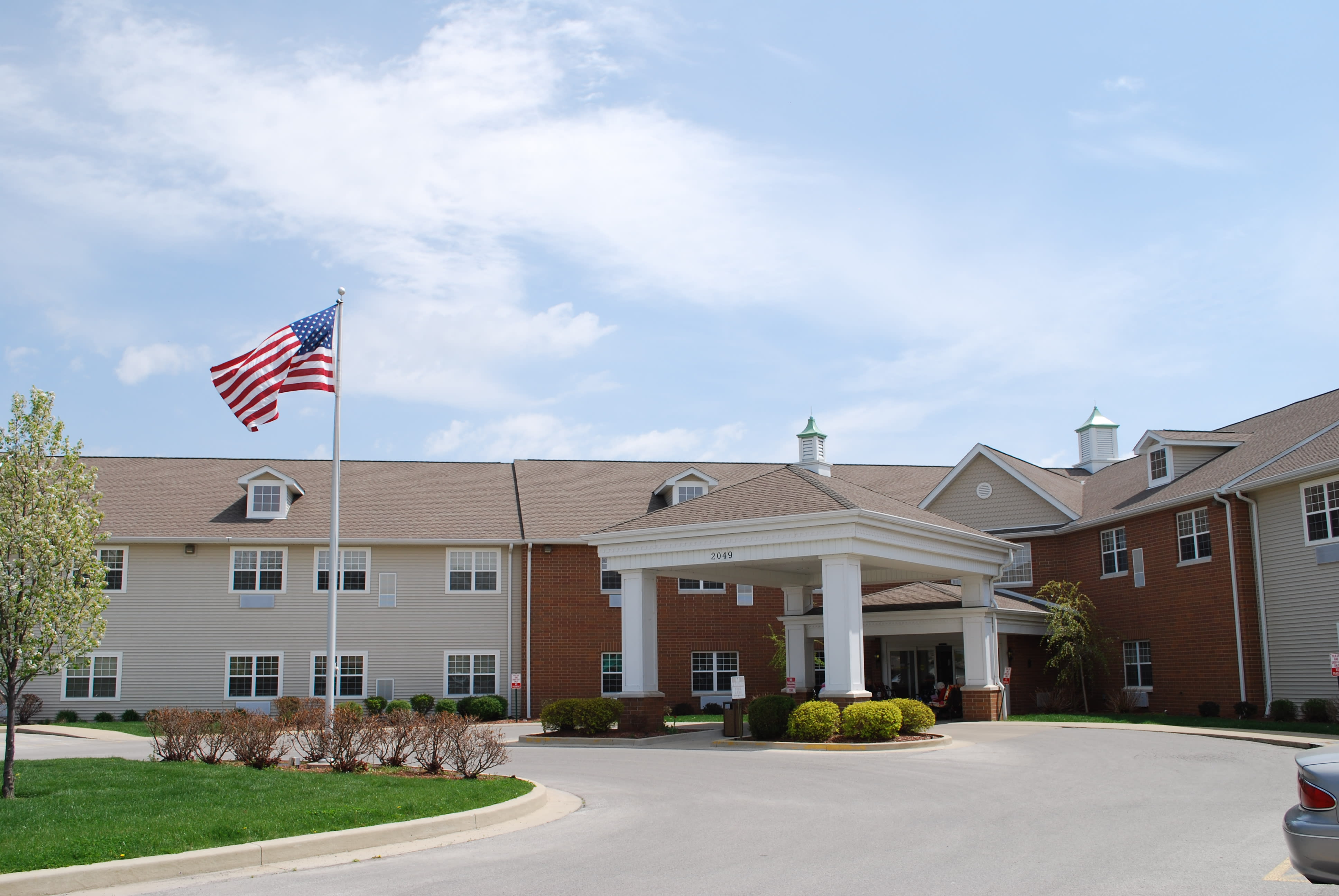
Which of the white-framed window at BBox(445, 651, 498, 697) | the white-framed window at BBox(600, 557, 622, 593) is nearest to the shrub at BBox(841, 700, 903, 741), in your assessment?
the white-framed window at BBox(600, 557, 622, 593)

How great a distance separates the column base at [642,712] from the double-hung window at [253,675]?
15.7m

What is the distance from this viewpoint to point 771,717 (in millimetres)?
23344

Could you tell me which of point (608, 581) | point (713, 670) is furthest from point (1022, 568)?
point (608, 581)

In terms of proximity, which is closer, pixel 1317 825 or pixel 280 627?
pixel 1317 825

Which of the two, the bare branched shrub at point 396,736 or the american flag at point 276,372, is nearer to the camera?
the bare branched shrub at point 396,736

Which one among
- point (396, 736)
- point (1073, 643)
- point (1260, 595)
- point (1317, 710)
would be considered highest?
point (1260, 595)

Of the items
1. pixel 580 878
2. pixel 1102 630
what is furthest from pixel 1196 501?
pixel 580 878

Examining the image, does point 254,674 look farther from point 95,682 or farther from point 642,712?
point 642,712

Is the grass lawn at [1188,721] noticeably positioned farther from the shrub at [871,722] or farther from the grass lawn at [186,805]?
the grass lawn at [186,805]

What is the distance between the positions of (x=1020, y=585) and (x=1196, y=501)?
7.59 metres

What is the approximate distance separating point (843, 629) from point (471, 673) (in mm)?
17722

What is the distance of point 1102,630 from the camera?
33.6 m

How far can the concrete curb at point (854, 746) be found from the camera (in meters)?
21.3

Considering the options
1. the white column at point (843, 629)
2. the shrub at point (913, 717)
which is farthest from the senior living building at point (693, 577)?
the shrub at point (913, 717)
